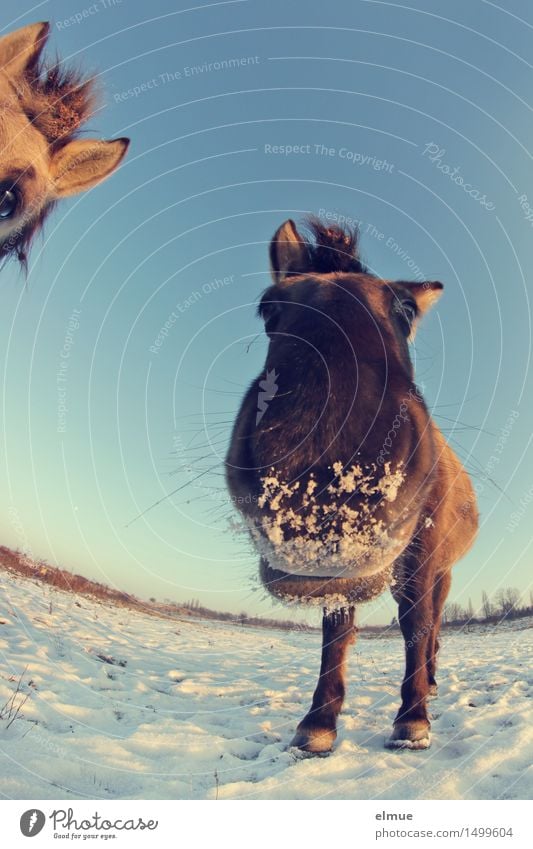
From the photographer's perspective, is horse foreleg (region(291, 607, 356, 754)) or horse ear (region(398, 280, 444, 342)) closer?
horse foreleg (region(291, 607, 356, 754))

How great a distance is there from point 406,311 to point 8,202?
120 inches

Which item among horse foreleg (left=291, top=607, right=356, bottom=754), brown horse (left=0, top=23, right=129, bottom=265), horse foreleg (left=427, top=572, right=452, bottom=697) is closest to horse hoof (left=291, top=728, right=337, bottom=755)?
horse foreleg (left=291, top=607, right=356, bottom=754)

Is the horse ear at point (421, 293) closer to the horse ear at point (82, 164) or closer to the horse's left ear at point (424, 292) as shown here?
the horse's left ear at point (424, 292)

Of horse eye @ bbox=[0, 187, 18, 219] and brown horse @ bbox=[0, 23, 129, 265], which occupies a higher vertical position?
brown horse @ bbox=[0, 23, 129, 265]

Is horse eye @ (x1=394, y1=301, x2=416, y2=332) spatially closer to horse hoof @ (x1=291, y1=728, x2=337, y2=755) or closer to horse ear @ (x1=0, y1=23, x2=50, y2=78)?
horse hoof @ (x1=291, y1=728, x2=337, y2=755)

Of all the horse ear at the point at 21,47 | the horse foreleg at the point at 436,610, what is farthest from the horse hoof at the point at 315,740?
the horse ear at the point at 21,47

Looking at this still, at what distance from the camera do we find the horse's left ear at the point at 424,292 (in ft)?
11.7

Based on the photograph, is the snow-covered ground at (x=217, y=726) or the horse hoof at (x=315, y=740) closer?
the snow-covered ground at (x=217, y=726)

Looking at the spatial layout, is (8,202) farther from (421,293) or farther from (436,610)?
(436,610)

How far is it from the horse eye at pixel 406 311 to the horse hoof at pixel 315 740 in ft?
9.20

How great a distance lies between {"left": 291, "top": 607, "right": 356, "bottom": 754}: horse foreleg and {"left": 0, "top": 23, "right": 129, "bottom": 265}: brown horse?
3.81 meters

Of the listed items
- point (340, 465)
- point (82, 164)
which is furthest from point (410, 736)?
point (82, 164)

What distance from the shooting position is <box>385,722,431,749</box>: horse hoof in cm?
302

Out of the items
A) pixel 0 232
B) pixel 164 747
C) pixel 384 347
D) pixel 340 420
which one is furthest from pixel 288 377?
pixel 0 232
